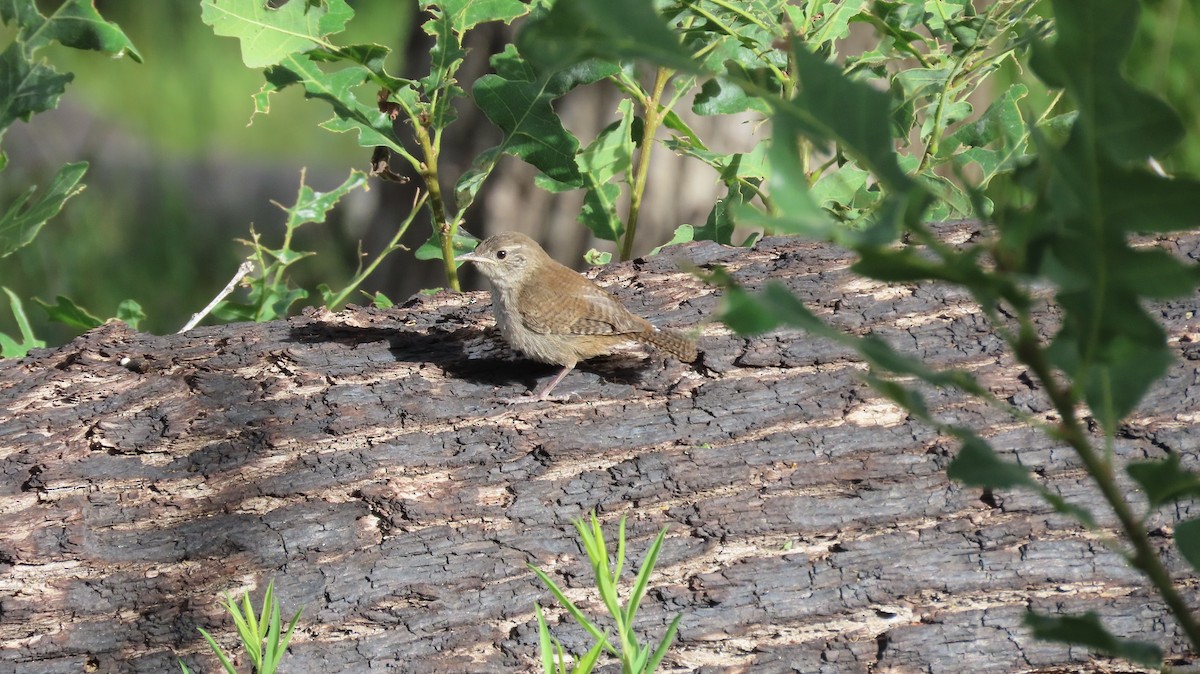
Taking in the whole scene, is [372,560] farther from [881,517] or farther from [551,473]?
[881,517]

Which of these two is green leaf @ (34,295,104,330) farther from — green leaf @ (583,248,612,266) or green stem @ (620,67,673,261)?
green stem @ (620,67,673,261)

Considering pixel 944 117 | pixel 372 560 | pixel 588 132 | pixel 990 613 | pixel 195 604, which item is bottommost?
pixel 195 604

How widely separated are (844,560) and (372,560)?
115cm

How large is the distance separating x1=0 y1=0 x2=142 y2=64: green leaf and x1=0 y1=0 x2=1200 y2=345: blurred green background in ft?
9.49

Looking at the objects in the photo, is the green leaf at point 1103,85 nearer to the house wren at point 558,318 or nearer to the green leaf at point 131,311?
the house wren at point 558,318

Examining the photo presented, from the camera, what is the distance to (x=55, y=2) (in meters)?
12.0

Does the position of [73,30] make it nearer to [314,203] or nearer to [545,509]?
[314,203]

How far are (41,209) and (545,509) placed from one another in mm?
2012

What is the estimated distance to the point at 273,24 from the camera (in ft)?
12.0

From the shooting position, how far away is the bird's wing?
3.43 m

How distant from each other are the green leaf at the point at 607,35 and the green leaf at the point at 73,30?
3162 mm

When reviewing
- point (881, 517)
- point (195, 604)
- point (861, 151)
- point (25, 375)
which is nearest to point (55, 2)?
point (25, 375)

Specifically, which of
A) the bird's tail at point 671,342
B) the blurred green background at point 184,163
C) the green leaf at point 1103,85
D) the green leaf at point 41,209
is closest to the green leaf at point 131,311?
the green leaf at point 41,209

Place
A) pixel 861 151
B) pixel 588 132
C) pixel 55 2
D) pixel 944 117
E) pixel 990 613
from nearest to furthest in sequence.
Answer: pixel 861 151 → pixel 990 613 → pixel 944 117 → pixel 588 132 → pixel 55 2
